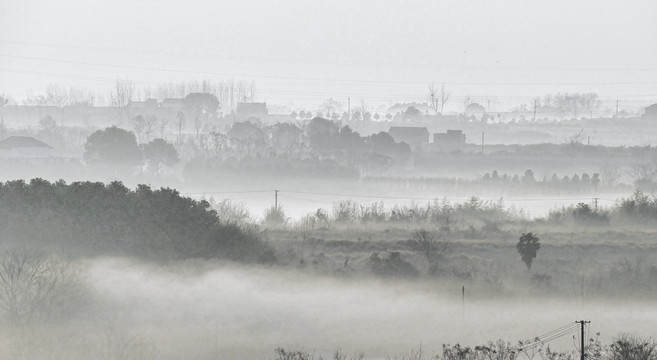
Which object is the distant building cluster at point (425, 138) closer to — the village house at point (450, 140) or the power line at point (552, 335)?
the village house at point (450, 140)

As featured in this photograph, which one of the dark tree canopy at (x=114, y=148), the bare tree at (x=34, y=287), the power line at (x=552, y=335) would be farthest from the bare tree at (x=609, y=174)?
the bare tree at (x=34, y=287)

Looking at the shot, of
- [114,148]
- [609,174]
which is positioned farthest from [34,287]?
[609,174]

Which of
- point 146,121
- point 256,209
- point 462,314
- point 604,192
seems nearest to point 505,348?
point 462,314

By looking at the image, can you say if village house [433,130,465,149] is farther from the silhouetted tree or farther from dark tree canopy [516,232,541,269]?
dark tree canopy [516,232,541,269]

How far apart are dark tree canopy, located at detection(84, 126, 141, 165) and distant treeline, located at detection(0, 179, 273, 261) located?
193 ft

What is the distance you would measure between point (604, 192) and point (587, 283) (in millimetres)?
60410

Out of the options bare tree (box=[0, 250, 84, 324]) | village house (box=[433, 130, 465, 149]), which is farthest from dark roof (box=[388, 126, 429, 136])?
bare tree (box=[0, 250, 84, 324])

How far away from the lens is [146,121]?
634ft

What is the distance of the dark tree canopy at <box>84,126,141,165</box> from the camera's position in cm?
13238

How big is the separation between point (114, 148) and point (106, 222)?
2478 inches

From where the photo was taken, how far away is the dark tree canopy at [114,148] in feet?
434

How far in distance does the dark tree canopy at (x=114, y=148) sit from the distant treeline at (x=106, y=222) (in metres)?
58.8

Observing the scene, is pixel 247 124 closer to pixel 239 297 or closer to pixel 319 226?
pixel 319 226

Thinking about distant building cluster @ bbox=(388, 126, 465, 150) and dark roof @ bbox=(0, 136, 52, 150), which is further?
distant building cluster @ bbox=(388, 126, 465, 150)
